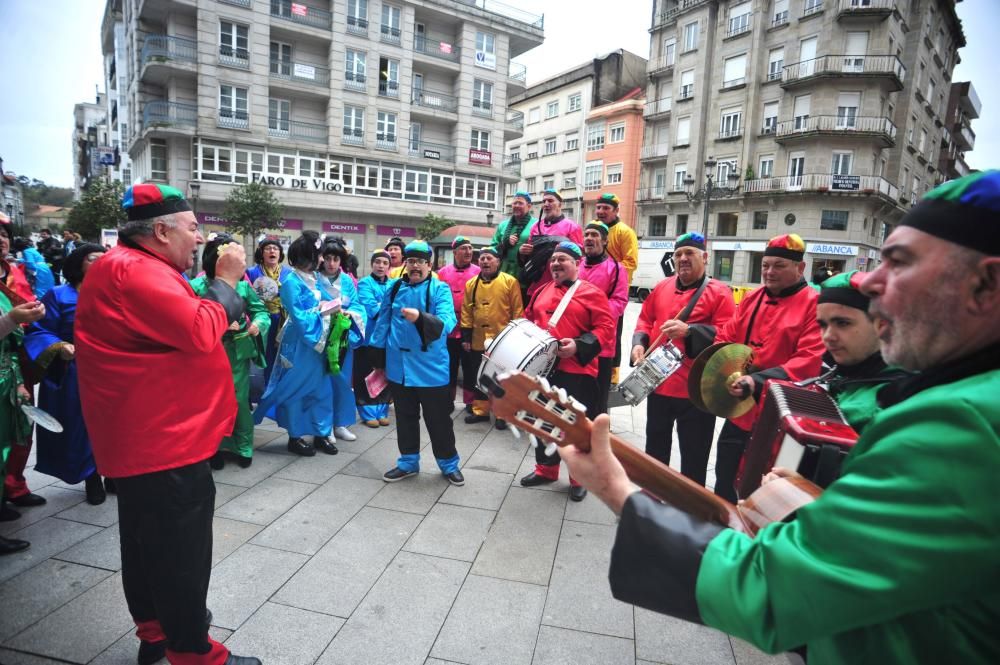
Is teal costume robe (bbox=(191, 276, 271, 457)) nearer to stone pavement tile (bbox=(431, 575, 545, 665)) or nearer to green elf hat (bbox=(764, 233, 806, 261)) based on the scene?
stone pavement tile (bbox=(431, 575, 545, 665))

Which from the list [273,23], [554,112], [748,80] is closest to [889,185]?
[748,80]

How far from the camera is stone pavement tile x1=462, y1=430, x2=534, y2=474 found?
5.34m

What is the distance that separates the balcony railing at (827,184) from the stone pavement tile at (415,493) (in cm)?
3179

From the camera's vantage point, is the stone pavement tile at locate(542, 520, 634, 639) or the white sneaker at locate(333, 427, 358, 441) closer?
the stone pavement tile at locate(542, 520, 634, 639)

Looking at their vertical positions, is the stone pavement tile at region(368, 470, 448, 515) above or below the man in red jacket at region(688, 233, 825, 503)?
below

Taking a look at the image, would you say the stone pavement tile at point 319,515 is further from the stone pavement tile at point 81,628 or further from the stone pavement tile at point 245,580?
the stone pavement tile at point 81,628

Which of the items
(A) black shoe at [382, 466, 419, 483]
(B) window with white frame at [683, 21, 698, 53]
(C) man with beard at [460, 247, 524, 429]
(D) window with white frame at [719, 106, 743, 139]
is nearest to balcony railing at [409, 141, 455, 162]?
(B) window with white frame at [683, 21, 698, 53]

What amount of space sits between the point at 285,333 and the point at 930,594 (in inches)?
218

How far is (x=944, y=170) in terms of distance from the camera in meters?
45.7

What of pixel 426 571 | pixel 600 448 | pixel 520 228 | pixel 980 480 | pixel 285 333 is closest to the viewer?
pixel 980 480

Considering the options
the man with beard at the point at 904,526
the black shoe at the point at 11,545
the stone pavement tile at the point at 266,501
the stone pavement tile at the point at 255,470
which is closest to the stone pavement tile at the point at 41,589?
the black shoe at the point at 11,545

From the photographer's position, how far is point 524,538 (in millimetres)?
3914

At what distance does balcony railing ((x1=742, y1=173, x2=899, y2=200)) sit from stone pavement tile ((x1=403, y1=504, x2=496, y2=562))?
32.2m

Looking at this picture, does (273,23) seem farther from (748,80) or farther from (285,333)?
(285,333)
